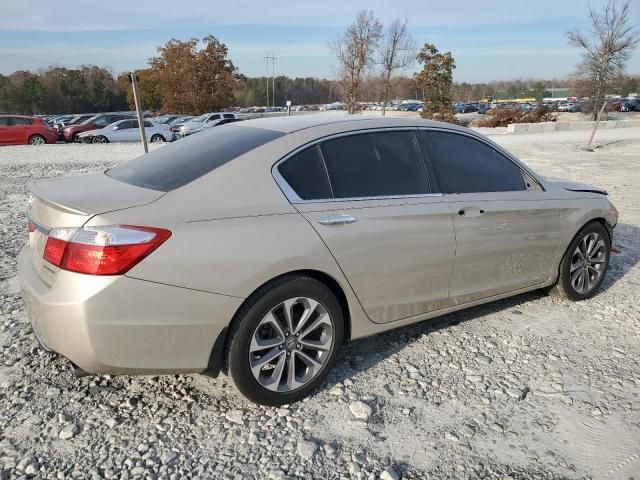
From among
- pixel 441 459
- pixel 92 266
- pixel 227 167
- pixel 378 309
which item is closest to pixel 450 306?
pixel 378 309

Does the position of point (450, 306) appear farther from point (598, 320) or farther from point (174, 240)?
point (174, 240)

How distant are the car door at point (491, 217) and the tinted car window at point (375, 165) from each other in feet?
0.58

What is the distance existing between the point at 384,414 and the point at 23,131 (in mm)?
25934

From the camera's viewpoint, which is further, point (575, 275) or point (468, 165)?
point (575, 275)

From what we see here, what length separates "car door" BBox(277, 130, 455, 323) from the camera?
324 centimetres

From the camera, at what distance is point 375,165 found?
359 cm

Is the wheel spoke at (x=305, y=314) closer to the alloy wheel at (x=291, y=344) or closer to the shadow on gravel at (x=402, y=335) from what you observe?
the alloy wheel at (x=291, y=344)

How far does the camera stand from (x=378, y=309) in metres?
3.50

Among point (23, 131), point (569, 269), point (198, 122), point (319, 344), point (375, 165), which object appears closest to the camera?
point (319, 344)

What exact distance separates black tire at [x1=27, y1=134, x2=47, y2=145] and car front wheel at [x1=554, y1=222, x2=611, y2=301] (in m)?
25.4

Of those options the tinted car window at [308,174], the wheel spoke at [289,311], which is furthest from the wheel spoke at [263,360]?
the tinted car window at [308,174]

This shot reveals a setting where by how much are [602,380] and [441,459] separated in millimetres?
1451

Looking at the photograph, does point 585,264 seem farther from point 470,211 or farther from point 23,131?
point 23,131

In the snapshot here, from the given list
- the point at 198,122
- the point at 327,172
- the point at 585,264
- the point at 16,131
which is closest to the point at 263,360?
the point at 327,172
